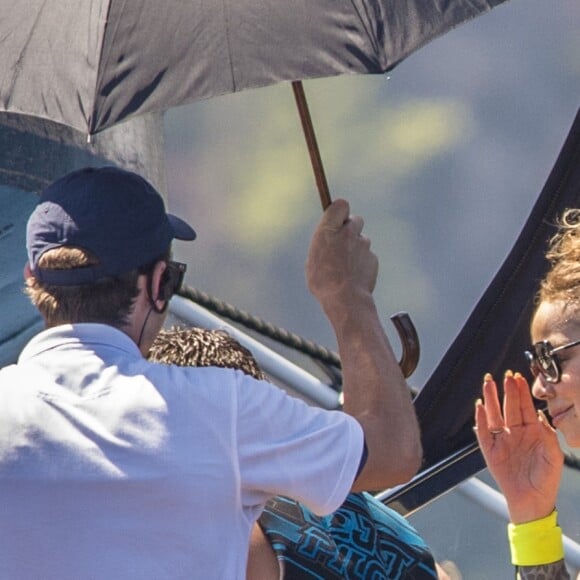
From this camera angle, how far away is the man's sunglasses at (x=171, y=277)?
1.78 m

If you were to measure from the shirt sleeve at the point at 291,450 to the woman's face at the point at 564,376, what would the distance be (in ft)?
1.60

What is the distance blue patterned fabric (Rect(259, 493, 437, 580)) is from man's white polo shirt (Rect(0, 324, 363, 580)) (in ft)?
1.24

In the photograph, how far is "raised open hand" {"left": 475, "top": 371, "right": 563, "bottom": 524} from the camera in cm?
216

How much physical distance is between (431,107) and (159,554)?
2.18 meters

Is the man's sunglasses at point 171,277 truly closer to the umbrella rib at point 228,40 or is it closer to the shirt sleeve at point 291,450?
the shirt sleeve at point 291,450

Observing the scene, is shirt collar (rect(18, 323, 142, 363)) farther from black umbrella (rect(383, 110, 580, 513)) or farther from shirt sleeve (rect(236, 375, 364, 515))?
black umbrella (rect(383, 110, 580, 513))

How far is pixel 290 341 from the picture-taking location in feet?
12.5

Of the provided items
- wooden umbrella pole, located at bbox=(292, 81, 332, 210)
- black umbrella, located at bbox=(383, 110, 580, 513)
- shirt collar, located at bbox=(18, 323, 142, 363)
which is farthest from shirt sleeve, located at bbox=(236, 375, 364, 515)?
black umbrella, located at bbox=(383, 110, 580, 513)

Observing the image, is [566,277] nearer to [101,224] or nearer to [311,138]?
[311,138]

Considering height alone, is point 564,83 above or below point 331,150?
above

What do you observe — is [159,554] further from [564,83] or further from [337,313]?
[564,83]

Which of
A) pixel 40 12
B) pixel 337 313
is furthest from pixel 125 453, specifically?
pixel 40 12

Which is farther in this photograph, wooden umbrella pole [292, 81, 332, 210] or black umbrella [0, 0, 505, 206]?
wooden umbrella pole [292, 81, 332, 210]

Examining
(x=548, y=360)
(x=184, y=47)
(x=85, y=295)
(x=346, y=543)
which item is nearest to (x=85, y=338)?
(x=85, y=295)
